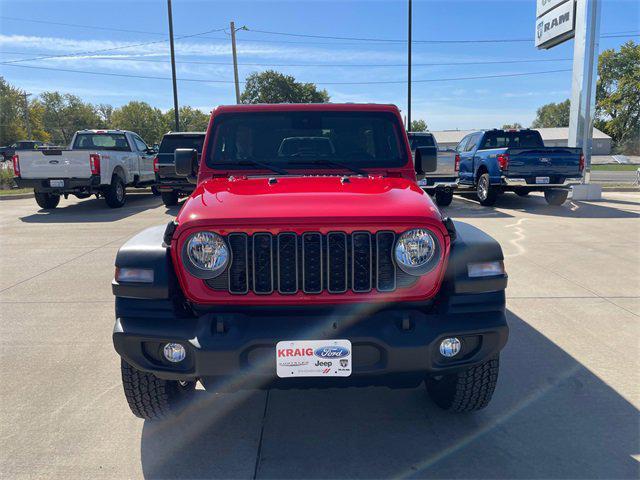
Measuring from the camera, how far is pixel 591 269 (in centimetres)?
653

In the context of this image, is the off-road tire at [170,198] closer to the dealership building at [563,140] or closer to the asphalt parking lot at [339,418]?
the asphalt parking lot at [339,418]

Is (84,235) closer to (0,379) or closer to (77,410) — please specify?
(0,379)

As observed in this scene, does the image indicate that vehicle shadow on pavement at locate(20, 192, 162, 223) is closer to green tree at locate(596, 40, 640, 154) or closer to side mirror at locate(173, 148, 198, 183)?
side mirror at locate(173, 148, 198, 183)

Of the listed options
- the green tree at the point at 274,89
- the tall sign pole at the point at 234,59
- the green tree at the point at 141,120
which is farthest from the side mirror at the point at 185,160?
the green tree at the point at 141,120

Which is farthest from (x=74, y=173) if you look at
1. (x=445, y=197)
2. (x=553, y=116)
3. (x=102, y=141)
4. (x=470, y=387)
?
(x=553, y=116)

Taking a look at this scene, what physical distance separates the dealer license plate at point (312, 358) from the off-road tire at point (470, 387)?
0.76 meters

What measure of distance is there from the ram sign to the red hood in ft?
51.0

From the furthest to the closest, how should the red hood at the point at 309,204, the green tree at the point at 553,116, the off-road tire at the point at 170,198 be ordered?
1. the green tree at the point at 553,116
2. the off-road tire at the point at 170,198
3. the red hood at the point at 309,204

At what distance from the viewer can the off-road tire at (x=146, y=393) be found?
2.78 metres

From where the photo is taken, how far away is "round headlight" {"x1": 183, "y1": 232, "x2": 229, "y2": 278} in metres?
2.51

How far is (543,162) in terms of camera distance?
12.2m

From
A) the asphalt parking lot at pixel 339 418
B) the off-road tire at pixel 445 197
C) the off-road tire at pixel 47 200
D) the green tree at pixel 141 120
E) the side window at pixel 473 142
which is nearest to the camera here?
the asphalt parking lot at pixel 339 418

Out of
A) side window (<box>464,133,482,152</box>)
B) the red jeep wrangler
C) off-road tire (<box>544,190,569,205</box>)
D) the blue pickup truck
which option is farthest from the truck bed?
the red jeep wrangler

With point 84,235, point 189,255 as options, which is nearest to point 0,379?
point 189,255
